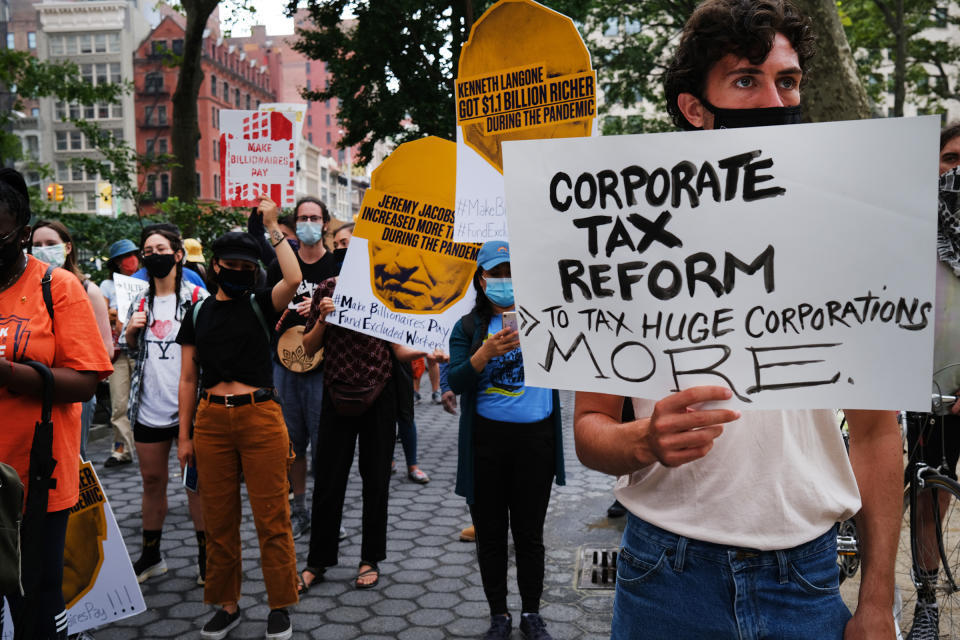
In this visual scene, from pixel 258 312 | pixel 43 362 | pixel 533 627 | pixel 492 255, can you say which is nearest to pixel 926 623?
pixel 533 627

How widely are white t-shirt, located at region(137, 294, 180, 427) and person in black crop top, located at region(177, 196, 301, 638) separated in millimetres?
730

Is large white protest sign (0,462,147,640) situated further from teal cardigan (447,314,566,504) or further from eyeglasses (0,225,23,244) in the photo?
teal cardigan (447,314,566,504)

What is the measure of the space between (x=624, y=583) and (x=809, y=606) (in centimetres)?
36

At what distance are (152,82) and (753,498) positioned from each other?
75.9 metres

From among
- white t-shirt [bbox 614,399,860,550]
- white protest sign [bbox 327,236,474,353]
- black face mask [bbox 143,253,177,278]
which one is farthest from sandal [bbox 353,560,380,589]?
white t-shirt [bbox 614,399,860,550]

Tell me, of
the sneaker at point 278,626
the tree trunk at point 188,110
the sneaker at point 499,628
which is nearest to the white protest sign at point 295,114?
the sneaker at point 278,626

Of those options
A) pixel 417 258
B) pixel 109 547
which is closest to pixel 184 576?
Result: pixel 109 547

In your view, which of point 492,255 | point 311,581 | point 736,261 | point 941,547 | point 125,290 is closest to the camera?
point 736,261

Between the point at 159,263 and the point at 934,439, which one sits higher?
the point at 159,263

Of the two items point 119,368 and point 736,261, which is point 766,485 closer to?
point 736,261

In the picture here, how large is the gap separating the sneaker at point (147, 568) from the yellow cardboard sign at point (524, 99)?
342 cm

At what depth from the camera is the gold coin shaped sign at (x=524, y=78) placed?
115 inches

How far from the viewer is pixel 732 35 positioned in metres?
1.57

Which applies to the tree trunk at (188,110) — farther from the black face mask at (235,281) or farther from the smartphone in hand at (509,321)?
the smartphone in hand at (509,321)
